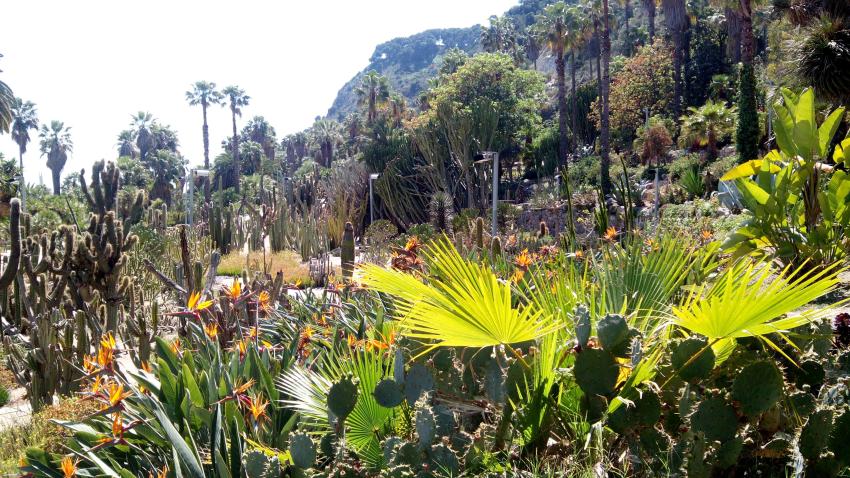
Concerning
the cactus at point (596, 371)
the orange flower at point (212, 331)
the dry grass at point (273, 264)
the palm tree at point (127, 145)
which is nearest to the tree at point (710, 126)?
the dry grass at point (273, 264)

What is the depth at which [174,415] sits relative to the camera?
3.07 meters

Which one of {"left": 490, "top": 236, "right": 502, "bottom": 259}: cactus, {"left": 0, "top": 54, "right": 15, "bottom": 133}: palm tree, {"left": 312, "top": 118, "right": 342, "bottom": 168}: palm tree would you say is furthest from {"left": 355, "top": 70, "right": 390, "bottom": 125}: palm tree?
{"left": 490, "top": 236, "right": 502, "bottom": 259}: cactus

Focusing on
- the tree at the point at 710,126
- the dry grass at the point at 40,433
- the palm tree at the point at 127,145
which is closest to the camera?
the dry grass at the point at 40,433

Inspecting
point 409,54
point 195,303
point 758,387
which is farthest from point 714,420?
point 409,54

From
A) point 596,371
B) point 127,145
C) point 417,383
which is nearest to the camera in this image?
point 596,371

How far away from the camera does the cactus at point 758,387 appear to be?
7.86 feet

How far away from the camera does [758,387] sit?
7.95 feet

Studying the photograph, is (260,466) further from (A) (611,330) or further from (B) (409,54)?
(B) (409,54)

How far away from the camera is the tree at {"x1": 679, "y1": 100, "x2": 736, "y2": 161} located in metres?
28.3

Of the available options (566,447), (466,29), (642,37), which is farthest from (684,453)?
(466,29)

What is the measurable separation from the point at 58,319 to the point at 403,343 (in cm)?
550

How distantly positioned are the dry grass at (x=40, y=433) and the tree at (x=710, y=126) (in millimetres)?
26777

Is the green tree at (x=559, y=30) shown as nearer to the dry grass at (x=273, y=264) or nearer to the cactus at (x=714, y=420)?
the dry grass at (x=273, y=264)

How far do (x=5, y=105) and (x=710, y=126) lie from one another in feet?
96.6
